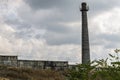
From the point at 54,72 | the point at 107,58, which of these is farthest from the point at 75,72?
the point at 54,72

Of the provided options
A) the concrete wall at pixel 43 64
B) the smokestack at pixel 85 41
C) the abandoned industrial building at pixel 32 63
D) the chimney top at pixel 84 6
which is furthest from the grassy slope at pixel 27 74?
the chimney top at pixel 84 6

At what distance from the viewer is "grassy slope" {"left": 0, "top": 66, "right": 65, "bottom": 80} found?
36219mm

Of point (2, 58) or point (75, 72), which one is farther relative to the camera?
point (2, 58)

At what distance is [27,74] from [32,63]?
5.78 metres

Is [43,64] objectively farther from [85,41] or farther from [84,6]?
[84,6]

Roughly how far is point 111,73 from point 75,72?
6.38 meters

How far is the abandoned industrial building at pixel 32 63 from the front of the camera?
4041 cm

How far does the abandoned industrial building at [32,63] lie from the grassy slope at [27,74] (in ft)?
6.66

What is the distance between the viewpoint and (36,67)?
139ft

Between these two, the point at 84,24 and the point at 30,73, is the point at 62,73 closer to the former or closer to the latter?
the point at 30,73

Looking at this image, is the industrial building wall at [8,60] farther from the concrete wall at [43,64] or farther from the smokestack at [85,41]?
the smokestack at [85,41]

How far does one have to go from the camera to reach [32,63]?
42.5 metres

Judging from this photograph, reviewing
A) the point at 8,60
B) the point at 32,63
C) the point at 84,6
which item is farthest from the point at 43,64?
the point at 84,6

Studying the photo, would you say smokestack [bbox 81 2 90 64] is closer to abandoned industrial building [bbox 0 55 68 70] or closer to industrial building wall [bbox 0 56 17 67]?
abandoned industrial building [bbox 0 55 68 70]
